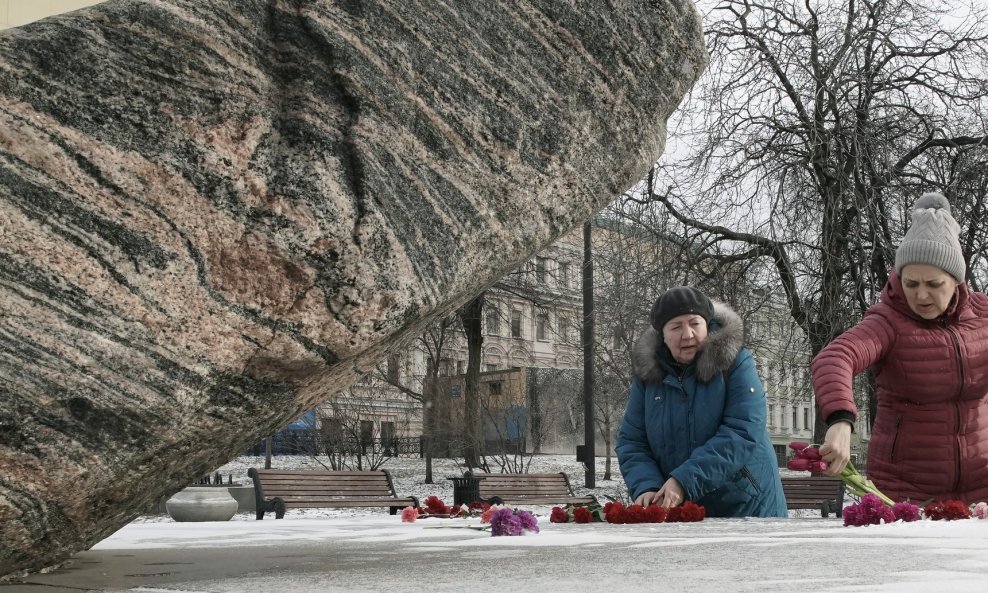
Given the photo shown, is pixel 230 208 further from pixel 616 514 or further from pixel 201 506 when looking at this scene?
pixel 201 506

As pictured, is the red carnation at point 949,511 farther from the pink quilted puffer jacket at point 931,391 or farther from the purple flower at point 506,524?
the purple flower at point 506,524

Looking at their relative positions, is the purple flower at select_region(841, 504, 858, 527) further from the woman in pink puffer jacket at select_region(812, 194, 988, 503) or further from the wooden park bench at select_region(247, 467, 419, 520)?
the wooden park bench at select_region(247, 467, 419, 520)

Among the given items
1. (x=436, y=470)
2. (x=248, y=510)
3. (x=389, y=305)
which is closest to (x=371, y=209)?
(x=389, y=305)

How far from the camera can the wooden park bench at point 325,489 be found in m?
10.7

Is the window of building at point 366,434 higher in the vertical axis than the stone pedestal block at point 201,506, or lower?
higher

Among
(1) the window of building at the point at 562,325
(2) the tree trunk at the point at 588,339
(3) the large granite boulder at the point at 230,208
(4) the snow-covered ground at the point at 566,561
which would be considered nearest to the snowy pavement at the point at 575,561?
(4) the snow-covered ground at the point at 566,561

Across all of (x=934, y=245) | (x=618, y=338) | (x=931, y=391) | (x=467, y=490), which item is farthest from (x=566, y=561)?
(x=618, y=338)

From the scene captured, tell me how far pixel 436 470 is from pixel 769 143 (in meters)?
13.6

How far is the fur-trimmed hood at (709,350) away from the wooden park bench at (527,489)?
6.05 m

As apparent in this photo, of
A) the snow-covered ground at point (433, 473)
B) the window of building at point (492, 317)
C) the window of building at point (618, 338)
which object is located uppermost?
the window of building at point (492, 317)

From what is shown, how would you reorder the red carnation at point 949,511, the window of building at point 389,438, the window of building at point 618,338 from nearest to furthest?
the red carnation at point 949,511, the window of building at point 618,338, the window of building at point 389,438

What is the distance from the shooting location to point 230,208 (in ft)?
8.84

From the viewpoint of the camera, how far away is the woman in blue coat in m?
4.23

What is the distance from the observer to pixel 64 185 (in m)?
2.56
